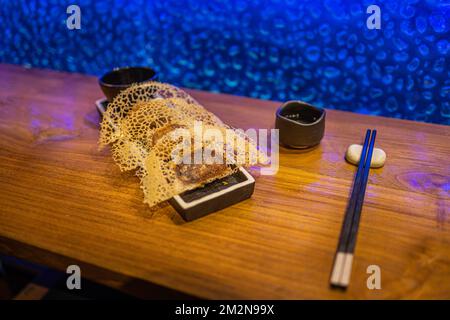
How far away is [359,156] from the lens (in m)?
1.18

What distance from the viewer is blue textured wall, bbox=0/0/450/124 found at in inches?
53.9

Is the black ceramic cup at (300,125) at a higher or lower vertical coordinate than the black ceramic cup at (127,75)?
lower

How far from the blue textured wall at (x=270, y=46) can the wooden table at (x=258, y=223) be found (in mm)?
212

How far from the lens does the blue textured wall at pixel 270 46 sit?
4.49 feet

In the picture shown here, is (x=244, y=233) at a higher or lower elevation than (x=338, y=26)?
lower

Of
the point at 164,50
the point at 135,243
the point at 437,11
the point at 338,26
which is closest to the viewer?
the point at 135,243

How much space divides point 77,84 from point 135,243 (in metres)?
1.19

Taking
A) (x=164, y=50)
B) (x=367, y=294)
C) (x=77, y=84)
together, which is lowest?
(x=367, y=294)

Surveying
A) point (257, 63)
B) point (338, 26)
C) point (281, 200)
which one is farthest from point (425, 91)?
point (281, 200)

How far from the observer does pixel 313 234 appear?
37.2 inches

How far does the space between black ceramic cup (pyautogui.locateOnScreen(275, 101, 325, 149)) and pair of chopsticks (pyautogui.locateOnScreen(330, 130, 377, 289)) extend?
17 centimetres

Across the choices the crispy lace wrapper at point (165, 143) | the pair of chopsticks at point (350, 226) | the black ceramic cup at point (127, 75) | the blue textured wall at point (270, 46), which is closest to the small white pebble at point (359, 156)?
the pair of chopsticks at point (350, 226)

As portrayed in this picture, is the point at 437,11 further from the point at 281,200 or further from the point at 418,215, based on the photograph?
the point at 281,200

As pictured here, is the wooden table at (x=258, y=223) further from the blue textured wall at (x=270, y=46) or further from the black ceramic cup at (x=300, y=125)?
the blue textured wall at (x=270, y=46)
